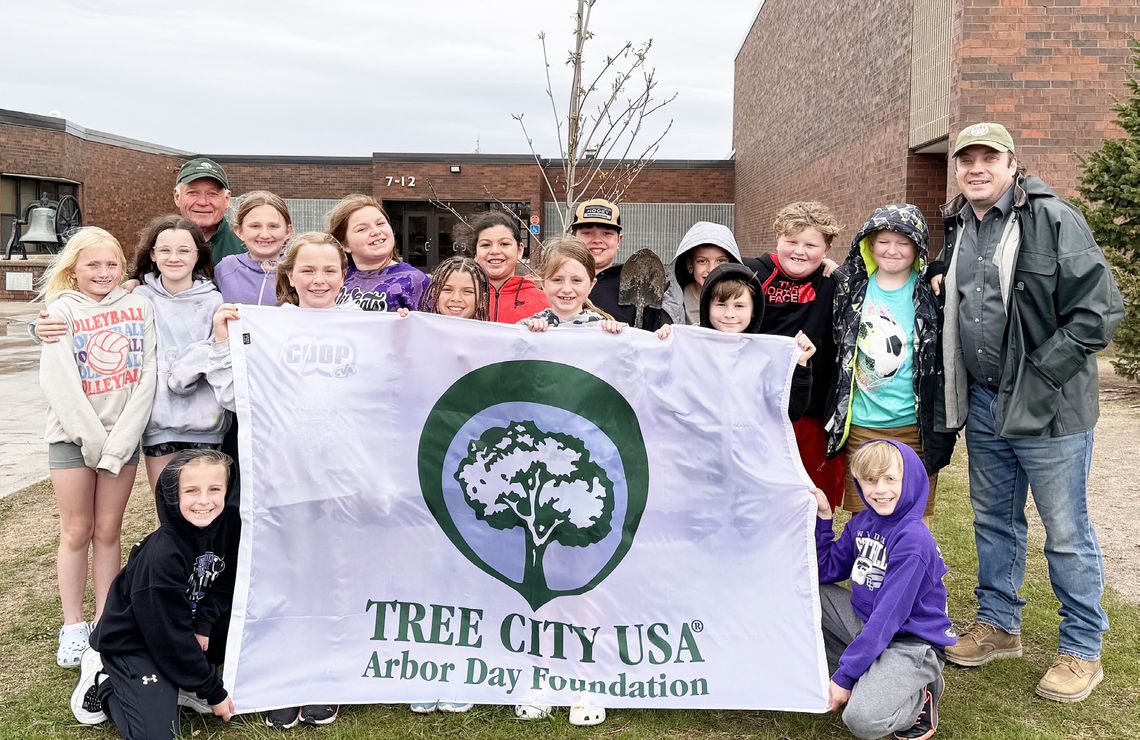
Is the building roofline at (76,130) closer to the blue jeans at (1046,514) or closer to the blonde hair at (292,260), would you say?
the blonde hair at (292,260)

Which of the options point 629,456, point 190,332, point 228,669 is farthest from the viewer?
point 190,332

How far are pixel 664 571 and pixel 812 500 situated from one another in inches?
26.2

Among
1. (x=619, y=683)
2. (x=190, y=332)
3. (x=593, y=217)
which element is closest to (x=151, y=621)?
(x=190, y=332)

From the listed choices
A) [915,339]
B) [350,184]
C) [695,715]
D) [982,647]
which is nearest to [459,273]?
[915,339]

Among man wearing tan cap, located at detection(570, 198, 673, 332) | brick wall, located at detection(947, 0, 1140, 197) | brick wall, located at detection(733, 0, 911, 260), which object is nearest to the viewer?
man wearing tan cap, located at detection(570, 198, 673, 332)

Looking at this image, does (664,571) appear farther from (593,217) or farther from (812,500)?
(593,217)

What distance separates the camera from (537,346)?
374 centimetres

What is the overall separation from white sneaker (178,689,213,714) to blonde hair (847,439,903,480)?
2673mm

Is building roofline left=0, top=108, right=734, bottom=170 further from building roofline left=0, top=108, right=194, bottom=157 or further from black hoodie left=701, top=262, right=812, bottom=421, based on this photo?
black hoodie left=701, top=262, right=812, bottom=421

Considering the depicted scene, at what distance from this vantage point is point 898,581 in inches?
131

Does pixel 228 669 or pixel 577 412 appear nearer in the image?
pixel 228 669

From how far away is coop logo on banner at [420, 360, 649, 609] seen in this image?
363 centimetres

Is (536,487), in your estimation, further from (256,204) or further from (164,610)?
(256,204)

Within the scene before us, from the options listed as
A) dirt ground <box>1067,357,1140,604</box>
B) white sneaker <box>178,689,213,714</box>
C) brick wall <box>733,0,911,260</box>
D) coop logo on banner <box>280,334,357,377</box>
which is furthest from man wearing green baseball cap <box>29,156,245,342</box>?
brick wall <box>733,0,911,260</box>
